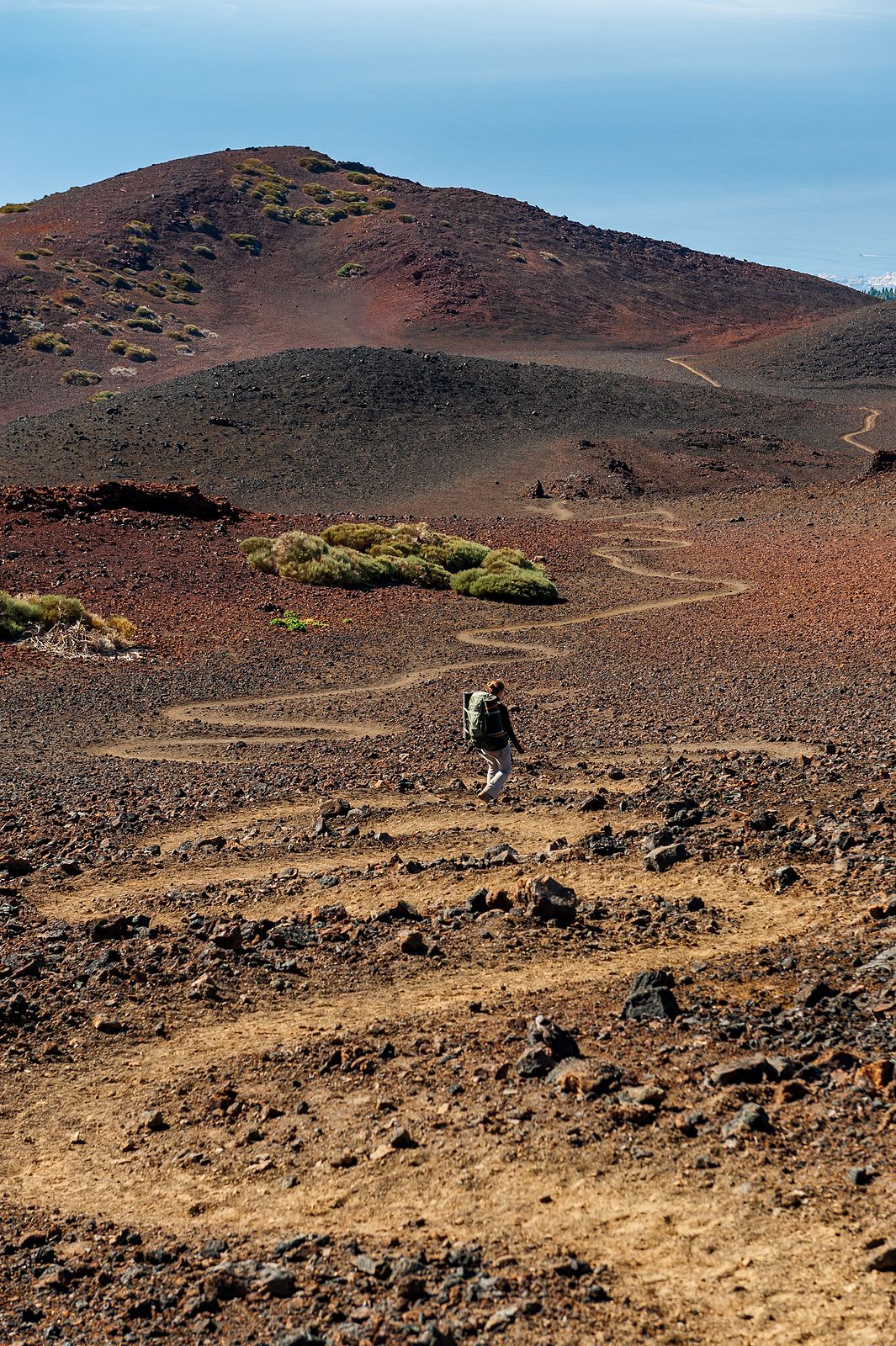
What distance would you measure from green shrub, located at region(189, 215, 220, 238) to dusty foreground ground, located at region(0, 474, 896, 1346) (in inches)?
2969

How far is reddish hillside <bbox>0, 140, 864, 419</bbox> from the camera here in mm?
63688

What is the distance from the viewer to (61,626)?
18.1m

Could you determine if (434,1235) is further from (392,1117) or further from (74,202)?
(74,202)

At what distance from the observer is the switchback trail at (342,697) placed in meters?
13.6

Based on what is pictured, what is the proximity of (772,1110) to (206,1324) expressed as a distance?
2360 mm

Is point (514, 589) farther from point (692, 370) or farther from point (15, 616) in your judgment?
point (692, 370)

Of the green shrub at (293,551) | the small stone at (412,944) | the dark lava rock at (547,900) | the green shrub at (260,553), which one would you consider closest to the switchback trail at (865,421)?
the green shrub at (293,551)

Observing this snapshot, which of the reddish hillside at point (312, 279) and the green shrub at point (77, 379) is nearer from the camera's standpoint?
the green shrub at point (77, 379)

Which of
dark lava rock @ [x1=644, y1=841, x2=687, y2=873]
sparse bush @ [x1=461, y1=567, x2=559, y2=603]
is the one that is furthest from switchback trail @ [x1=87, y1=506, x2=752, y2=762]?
dark lava rock @ [x1=644, y1=841, x2=687, y2=873]

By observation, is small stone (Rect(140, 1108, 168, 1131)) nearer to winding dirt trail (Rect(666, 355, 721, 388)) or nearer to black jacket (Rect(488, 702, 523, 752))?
black jacket (Rect(488, 702, 523, 752))

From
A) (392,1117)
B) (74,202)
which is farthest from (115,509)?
(74,202)

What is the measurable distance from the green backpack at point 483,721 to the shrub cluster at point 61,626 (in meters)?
8.29

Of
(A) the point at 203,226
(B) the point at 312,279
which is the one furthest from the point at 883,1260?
(A) the point at 203,226

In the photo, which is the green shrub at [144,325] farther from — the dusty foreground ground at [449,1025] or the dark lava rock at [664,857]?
the dark lava rock at [664,857]
